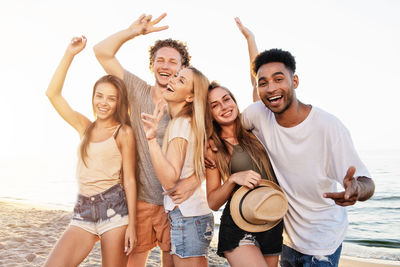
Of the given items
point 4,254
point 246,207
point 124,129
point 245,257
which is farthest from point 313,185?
point 4,254

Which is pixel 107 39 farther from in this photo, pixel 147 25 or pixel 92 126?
pixel 92 126

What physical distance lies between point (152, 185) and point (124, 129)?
2.25 feet

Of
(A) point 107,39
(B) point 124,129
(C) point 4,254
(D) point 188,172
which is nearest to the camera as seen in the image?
(D) point 188,172

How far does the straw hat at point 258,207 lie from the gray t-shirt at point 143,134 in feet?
3.26

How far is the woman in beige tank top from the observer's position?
3211 millimetres

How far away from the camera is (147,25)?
3.84 meters

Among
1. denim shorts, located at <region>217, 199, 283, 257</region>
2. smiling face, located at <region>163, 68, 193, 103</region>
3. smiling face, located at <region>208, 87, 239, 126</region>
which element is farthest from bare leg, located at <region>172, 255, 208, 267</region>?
smiling face, located at <region>163, 68, 193, 103</region>

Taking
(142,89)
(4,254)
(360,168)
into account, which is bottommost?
(4,254)

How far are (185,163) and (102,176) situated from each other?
0.88 m

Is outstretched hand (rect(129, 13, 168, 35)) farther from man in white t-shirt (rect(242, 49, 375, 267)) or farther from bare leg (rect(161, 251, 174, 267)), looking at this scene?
bare leg (rect(161, 251, 174, 267))

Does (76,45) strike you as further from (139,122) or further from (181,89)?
(181,89)

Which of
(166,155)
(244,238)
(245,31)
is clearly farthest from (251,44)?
(244,238)

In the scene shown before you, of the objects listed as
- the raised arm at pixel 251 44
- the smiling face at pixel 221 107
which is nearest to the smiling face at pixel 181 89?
the smiling face at pixel 221 107

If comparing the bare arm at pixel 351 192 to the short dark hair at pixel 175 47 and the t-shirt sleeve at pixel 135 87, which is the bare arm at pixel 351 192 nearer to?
the t-shirt sleeve at pixel 135 87
